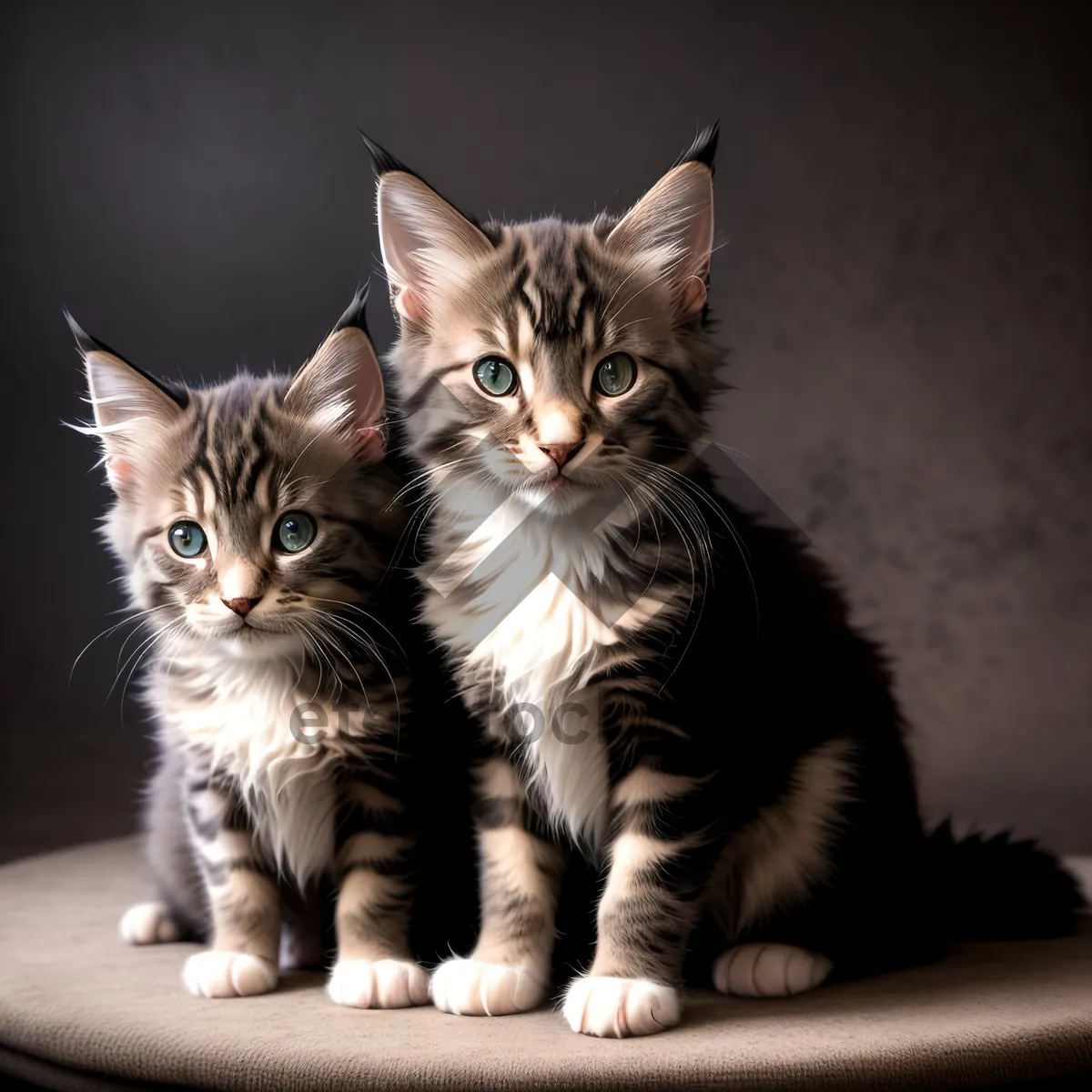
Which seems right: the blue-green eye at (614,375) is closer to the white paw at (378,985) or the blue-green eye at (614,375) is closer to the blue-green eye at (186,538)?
the blue-green eye at (186,538)

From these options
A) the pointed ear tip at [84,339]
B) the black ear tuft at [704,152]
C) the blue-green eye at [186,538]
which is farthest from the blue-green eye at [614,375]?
the pointed ear tip at [84,339]

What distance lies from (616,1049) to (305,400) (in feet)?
2.77

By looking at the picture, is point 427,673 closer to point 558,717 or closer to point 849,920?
point 558,717

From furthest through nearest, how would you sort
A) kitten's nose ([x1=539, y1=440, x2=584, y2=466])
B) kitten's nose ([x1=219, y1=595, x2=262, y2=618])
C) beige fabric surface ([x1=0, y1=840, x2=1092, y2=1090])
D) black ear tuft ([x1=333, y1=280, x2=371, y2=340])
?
black ear tuft ([x1=333, y1=280, x2=371, y2=340]), kitten's nose ([x1=219, y1=595, x2=262, y2=618]), kitten's nose ([x1=539, y1=440, x2=584, y2=466]), beige fabric surface ([x1=0, y1=840, x2=1092, y2=1090])

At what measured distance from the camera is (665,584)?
1585 millimetres

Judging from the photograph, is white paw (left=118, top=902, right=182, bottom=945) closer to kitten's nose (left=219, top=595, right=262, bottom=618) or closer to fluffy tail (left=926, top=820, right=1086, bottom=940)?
kitten's nose (left=219, top=595, right=262, bottom=618)

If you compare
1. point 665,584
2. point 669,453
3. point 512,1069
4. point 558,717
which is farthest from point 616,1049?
→ point 669,453

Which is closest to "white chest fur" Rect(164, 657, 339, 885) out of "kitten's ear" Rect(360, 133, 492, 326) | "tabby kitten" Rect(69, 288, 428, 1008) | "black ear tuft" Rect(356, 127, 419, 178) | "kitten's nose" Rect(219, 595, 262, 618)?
"tabby kitten" Rect(69, 288, 428, 1008)

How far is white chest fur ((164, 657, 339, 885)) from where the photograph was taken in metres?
1.66

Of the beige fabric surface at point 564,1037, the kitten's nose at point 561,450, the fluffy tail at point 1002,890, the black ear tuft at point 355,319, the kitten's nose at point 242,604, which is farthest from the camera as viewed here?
the fluffy tail at point 1002,890

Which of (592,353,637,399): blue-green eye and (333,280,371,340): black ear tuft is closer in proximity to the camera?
(592,353,637,399): blue-green eye

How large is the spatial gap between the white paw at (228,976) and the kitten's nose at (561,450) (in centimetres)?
72

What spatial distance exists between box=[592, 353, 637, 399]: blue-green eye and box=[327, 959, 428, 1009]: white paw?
716mm

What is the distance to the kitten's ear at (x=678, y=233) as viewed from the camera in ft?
5.30
